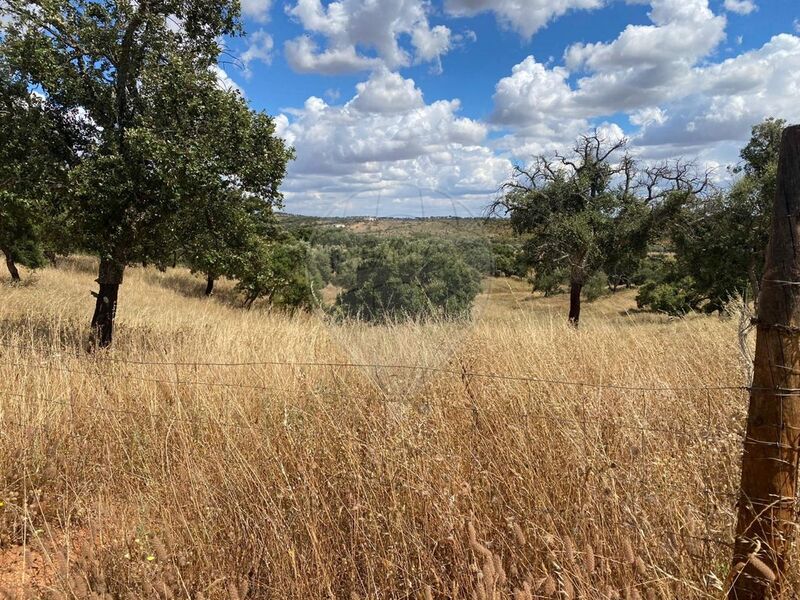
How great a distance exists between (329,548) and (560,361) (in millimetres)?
3876

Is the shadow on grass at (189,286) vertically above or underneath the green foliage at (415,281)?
underneath

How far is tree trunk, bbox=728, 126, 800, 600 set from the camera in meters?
1.94

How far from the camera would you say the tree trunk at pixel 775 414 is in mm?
1940

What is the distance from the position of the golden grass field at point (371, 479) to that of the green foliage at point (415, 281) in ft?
0.55

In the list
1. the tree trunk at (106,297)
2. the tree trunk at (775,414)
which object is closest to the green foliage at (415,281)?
the tree trunk at (775,414)

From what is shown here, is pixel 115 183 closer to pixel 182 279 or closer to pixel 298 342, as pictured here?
pixel 298 342

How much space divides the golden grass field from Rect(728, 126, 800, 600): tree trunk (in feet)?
0.68

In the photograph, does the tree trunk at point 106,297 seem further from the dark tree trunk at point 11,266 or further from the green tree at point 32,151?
the dark tree trunk at point 11,266

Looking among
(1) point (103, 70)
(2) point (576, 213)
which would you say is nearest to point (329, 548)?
(1) point (103, 70)

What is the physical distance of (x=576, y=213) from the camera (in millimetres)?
22688

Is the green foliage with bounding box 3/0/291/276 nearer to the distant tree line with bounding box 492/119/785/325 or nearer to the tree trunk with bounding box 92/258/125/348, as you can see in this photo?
the tree trunk with bounding box 92/258/125/348

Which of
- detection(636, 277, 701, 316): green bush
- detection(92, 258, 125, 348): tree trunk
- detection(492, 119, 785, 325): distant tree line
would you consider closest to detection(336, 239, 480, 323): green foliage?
detection(92, 258, 125, 348): tree trunk

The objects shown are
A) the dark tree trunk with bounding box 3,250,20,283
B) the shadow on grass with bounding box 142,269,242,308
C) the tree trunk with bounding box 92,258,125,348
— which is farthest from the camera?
the shadow on grass with bounding box 142,269,242,308

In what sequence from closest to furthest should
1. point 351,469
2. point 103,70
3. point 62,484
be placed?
point 351,469 < point 62,484 < point 103,70
